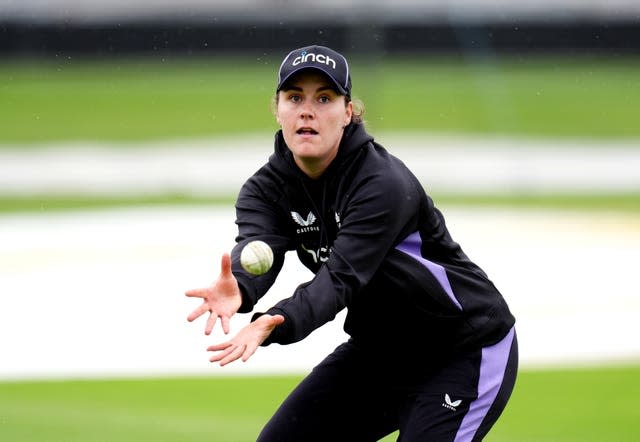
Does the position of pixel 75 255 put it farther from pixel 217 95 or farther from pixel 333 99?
pixel 217 95

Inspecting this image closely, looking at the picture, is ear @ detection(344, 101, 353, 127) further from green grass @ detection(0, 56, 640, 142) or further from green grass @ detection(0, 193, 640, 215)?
green grass @ detection(0, 56, 640, 142)

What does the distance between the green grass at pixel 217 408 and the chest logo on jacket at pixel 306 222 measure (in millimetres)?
3689

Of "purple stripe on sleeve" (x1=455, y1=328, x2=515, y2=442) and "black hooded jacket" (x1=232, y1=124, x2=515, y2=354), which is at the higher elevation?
"black hooded jacket" (x1=232, y1=124, x2=515, y2=354)

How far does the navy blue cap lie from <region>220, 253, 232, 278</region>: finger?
0.90 meters

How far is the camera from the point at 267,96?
116 ft

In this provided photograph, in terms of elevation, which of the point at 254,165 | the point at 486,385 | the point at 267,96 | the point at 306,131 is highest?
the point at 267,96

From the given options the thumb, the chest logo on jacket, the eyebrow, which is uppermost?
the eyebrow

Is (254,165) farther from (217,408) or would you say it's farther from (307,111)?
(307,111)

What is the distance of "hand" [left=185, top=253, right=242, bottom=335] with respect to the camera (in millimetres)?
5089

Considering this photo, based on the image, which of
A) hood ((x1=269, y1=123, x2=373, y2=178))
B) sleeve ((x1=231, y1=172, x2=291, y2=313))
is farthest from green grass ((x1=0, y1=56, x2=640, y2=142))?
hood ((x1=269, y1=123, x2=373, y2=178))

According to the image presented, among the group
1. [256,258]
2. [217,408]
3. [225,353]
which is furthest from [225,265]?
[217,408]

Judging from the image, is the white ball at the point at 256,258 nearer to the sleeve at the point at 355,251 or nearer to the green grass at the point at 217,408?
the sleeve at the point at 355,251

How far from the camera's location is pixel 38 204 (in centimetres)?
2092

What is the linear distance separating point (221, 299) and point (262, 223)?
61 cm
